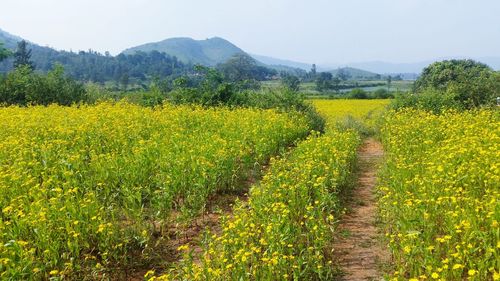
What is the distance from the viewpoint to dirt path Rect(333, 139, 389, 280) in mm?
5199

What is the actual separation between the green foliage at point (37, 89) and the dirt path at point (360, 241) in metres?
17.8

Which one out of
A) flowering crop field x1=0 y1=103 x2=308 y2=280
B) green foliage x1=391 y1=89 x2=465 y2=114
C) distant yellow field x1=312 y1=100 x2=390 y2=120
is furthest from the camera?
distant yellow field x1=312 y1=100 x2=390 y2=120

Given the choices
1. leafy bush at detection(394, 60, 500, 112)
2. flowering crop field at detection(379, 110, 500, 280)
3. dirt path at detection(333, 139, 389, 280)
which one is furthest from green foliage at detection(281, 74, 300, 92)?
flowering crop field at detection(379, 110, 500, 280)

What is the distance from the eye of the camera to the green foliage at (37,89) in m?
21.5

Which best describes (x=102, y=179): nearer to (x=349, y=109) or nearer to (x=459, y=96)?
(x=459, y=96)

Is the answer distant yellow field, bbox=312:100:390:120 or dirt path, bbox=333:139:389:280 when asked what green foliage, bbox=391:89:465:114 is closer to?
distant yellow field, bbox=312:100:390:120

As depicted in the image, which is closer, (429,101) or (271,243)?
(271,243)

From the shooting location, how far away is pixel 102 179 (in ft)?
22.8

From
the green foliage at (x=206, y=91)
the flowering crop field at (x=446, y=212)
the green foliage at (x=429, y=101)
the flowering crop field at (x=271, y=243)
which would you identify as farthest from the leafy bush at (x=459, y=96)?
the flowering crop field at (x=271, y=243)

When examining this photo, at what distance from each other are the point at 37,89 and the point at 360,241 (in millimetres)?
20371

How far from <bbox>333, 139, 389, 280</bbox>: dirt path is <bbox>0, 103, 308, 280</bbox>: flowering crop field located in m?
2.20

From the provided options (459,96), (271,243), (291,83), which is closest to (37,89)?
(271,243)

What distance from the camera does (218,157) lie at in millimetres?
7984

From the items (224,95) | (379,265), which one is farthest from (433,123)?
(224,95)
